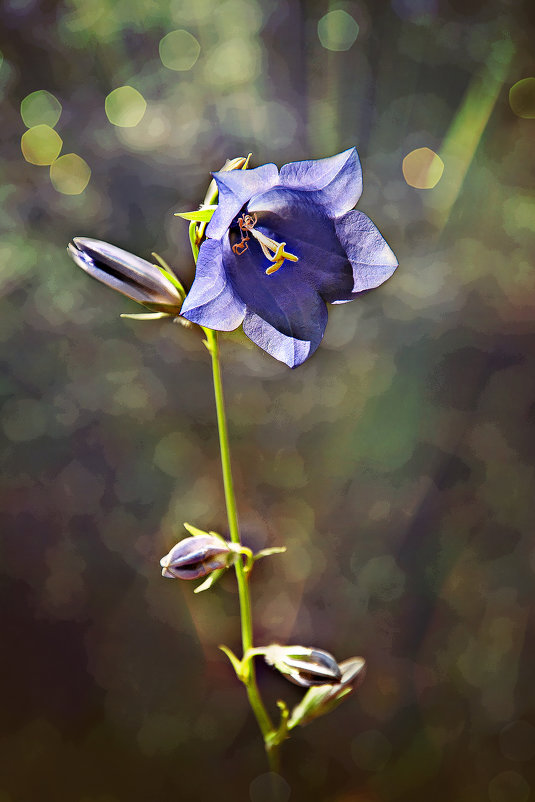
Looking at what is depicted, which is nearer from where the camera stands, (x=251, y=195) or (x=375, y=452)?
(x=251, y=195)

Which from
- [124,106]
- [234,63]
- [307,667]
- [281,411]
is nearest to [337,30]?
[234,63]

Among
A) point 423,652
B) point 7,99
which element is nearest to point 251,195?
point 7,99

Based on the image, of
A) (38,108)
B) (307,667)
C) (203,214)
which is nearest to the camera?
(203,214)

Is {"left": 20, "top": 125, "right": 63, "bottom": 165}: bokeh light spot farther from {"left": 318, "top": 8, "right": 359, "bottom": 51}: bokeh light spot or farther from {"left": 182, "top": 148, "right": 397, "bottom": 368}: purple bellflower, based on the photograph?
{"left": 182, "top": 148, "right": 397, "bottom": 368}: purple bellflower

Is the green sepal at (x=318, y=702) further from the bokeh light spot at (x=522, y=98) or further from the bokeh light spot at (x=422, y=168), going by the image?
the bokeh light spot at (x=522, y=98)

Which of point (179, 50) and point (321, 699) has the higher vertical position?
point (179, 50)

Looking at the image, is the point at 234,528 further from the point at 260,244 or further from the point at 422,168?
the point at 422,168

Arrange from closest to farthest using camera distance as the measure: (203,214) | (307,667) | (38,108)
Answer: (203,214) < (307,667) < (38,108)

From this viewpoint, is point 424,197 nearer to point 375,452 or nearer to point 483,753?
point 375,452
